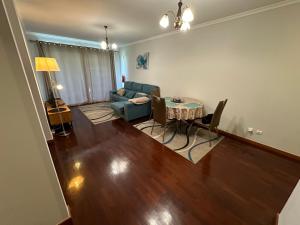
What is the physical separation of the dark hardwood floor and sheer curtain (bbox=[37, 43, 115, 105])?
128 inches

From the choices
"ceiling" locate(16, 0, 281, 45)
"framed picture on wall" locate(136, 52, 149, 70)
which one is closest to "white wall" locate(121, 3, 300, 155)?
"ceiling" locate(16, 0, 281, 45)

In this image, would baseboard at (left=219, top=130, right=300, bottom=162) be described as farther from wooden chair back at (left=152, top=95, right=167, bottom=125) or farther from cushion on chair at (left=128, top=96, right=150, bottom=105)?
cushion on chair at (left=128, top=96, right=150, bottom=105)

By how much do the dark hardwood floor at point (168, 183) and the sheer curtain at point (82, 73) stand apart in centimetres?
325

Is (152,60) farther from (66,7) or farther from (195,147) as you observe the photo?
(195,147)

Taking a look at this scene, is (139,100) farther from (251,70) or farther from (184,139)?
(251,70)

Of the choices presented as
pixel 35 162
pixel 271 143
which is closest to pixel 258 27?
pixel 271 143

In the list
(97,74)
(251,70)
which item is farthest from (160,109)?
(97,74)

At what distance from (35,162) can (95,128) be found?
2.59 metres

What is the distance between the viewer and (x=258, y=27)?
2.46 meters

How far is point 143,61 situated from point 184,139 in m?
3.47

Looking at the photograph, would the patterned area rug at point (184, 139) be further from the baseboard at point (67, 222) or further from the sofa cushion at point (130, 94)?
the baseboard at point (67, 222)

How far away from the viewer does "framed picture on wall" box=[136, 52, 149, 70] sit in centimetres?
508

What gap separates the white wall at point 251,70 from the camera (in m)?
2.25

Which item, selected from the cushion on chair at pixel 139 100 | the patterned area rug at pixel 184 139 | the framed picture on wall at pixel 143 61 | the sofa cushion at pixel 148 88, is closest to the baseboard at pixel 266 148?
the patterned area rug at pixel 184 139
